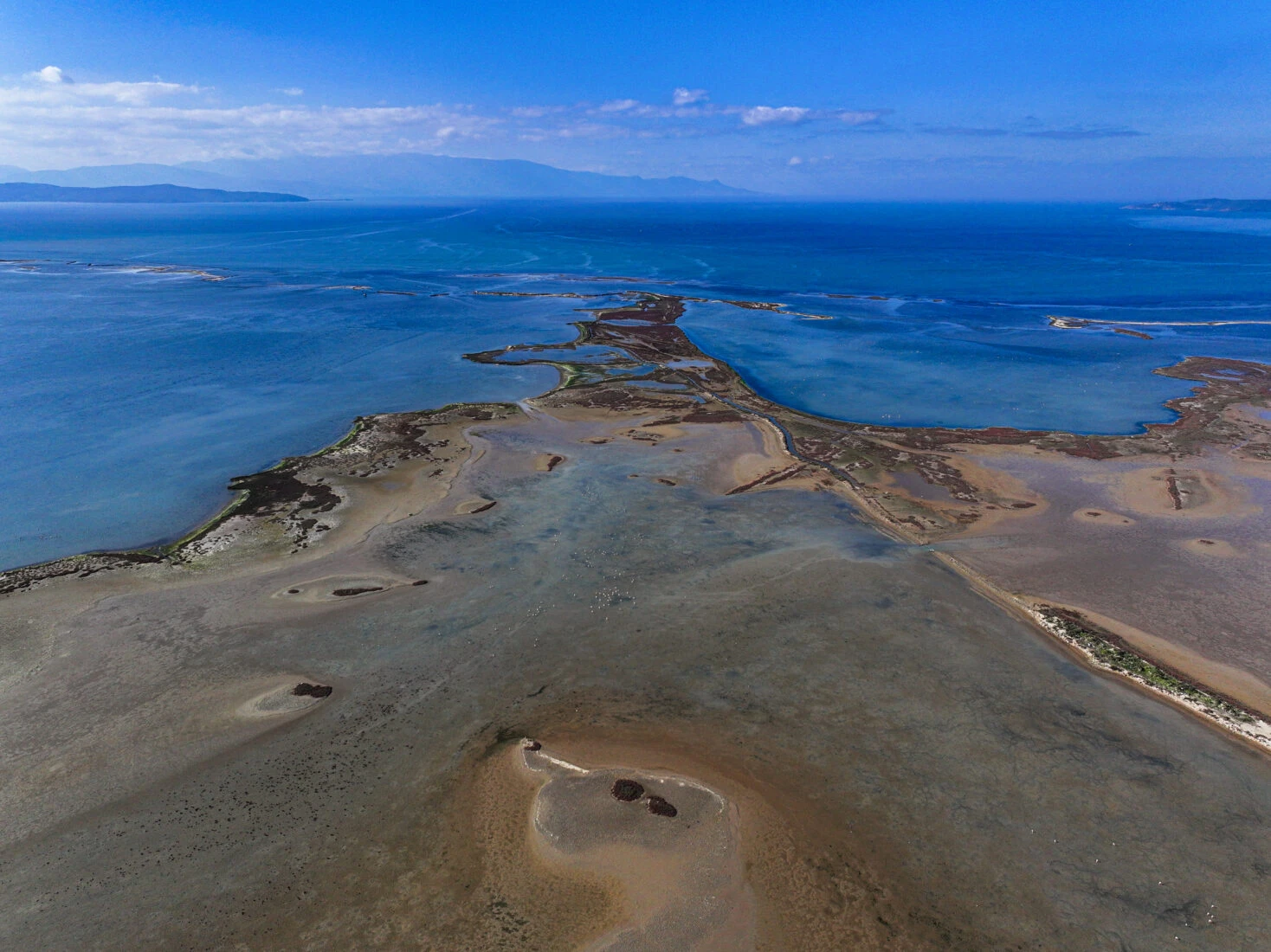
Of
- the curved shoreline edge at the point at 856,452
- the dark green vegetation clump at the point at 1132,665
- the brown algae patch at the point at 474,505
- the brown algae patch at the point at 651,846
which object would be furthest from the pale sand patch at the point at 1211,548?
the brown algae patch at the point at 474,505

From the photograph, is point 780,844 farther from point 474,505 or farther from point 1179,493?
point 1179,493

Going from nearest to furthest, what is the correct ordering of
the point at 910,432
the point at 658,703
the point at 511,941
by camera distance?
the point at 511,941 < the point at 658,703 < the point at 910,432

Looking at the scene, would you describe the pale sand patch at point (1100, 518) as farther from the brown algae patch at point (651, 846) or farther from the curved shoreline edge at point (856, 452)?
the brown algae patch at point (651, 846)

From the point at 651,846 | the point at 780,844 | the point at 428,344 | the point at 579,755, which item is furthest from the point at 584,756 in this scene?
the point at 428,344

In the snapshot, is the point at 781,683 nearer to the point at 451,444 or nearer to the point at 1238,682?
the point at 1238,682

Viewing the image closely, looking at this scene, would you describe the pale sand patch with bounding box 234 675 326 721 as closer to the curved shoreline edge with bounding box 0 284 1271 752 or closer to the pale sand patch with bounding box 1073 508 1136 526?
the curved shoreline edge with bounding box 0 284 1271 752

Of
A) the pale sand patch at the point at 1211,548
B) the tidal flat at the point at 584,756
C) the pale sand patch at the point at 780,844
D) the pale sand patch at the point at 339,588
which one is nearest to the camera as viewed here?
the pale sand patch at the point at 780,844

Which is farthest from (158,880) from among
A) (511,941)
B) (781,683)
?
(781,683)
